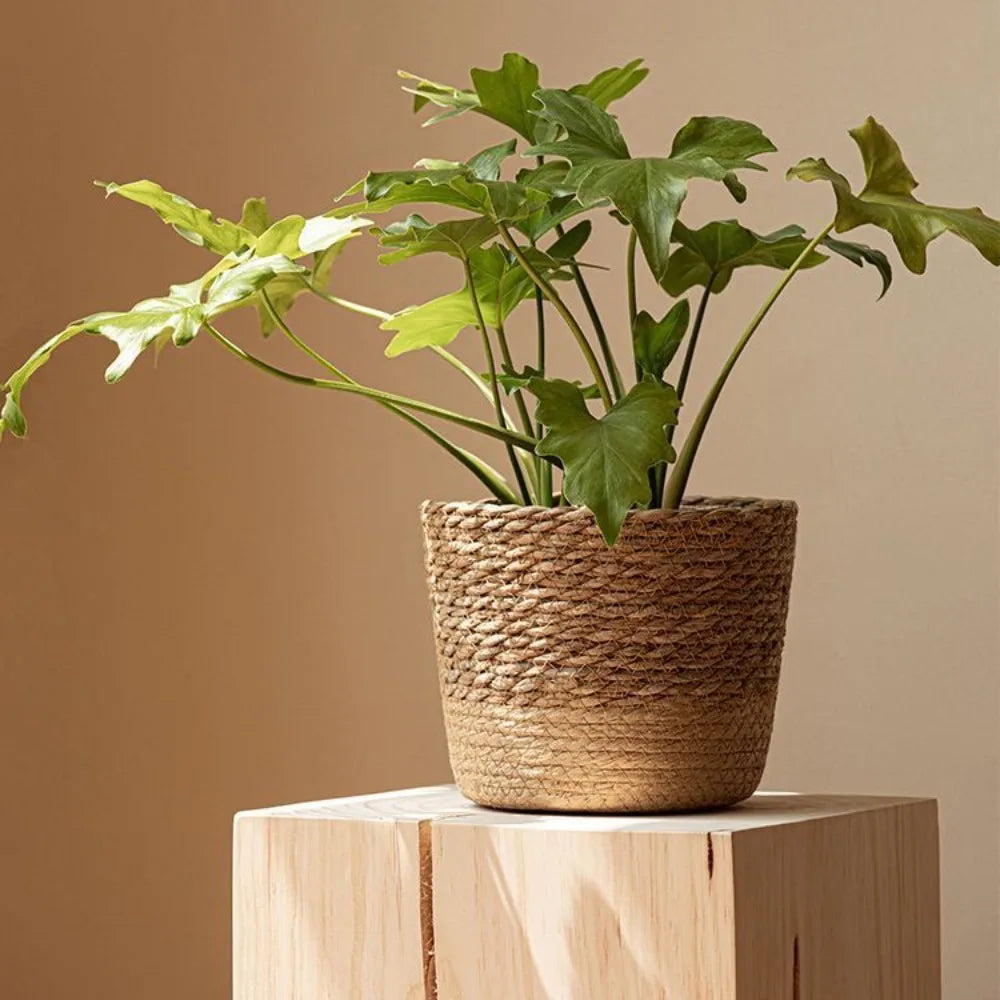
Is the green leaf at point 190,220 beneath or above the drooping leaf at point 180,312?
above

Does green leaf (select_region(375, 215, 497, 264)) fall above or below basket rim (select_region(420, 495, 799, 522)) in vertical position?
above

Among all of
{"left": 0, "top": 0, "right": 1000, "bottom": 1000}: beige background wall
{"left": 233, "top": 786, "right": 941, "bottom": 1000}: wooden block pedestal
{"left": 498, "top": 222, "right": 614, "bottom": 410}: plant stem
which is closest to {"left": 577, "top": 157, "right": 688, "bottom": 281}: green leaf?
→ {"left": 498, "top": 222, "right": 614, "bottom": 410}: plant stem

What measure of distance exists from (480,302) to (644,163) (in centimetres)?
26

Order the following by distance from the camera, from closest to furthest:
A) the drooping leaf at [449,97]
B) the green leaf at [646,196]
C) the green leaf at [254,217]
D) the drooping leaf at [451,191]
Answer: the green leaf at [646,196]
the drooping leaf at [451,191]
the drooping leaf at [449,97]
the green leaf at [254,217]

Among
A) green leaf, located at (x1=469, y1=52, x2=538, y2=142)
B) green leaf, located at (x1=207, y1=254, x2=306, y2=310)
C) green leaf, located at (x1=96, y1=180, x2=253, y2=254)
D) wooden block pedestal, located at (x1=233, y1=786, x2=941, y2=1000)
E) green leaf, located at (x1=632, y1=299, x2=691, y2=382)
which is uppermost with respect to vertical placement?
green leaf, located at (x1=469, y1=52, x2=538, y2=142)

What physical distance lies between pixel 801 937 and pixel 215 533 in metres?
1.14

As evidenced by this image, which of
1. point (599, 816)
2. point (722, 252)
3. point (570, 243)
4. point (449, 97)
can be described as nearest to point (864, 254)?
point (722, 252)

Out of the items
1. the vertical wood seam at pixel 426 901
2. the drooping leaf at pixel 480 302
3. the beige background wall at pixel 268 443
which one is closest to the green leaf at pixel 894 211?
the drooping leaf at pixel 480 302

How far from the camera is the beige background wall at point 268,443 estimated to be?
1.72m

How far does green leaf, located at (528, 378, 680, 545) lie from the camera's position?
0.92 m

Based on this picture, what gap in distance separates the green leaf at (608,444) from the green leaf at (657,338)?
0.09 m

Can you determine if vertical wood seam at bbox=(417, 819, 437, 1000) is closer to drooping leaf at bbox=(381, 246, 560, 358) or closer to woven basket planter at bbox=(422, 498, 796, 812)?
woven basket planter at bbox=(422, 498, 796, 812)

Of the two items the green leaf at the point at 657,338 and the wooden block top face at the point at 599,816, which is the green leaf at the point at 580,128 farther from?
the wooden block top face at the point at 599,816

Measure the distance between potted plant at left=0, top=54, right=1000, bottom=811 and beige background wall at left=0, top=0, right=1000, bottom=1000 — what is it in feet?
2.17
